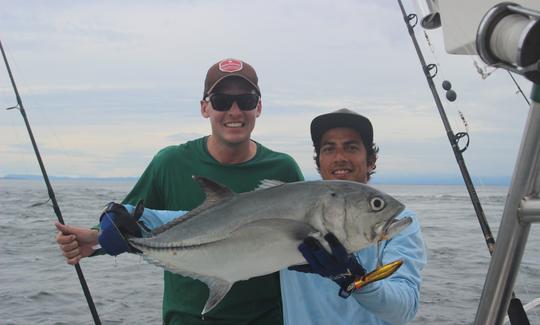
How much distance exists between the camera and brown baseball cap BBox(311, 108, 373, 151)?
293cm

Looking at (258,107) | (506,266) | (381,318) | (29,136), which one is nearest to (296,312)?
(381,318)

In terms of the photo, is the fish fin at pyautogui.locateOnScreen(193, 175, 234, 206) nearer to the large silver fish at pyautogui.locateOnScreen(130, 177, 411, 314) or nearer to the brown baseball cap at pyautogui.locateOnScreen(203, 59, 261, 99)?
the large silver fish at pyautogui.locateOnScreen(130, 177, 411, 314)

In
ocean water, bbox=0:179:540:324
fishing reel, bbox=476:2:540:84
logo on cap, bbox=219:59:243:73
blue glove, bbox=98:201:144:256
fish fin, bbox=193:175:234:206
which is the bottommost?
ocean water, bbox=0:179:540:324

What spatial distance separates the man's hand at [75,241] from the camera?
301cm

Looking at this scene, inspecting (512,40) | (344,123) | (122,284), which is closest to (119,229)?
(344,123)

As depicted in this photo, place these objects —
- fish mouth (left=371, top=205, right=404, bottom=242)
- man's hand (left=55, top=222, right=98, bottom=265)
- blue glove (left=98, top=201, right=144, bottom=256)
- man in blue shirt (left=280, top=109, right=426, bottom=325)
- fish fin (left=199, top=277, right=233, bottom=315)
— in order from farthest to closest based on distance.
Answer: man's hand (left=55, top=222, right=98, bottom=265), blue glove (left=98, top=201, right=144, bottom=256), fish fin (left=199, top=277, right=233, bottom=315), man in blue shirt (left=280, top=109, right=426, bottom=325), fish mouth (left=371, top=205, right=404, bottom=242)

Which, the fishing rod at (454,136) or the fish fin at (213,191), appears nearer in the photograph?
the fish fin at (213,191)

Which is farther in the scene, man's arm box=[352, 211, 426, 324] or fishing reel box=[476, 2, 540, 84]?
man's arm box=[352, 211, 426, 324]

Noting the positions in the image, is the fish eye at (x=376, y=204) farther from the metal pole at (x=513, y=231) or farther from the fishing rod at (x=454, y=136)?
the fishing rod at (x=454, y=136)

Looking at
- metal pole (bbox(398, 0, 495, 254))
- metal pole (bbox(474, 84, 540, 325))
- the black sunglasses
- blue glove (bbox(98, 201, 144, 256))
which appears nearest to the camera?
metal pole (bbox(474, 84, 540, 325))

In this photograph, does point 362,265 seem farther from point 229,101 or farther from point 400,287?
point 229,101

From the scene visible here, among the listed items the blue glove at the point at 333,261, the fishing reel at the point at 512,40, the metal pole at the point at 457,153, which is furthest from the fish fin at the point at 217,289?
the metal pole at the point at 457,153

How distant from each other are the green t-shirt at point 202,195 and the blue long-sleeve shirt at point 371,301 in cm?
72

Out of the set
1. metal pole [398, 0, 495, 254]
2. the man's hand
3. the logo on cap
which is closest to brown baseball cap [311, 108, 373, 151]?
the logo on cap
